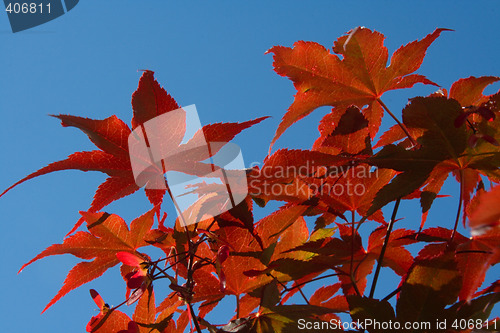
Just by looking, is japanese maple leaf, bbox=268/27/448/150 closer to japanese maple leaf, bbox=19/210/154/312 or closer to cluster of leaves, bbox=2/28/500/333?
cluster of leaves, bbox=2/28/500/333

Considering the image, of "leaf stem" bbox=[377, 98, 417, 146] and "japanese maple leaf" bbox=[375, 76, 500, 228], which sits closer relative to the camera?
"japanese maple leaf" bbox=[375, 76, 500, 228]

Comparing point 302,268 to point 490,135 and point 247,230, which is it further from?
point 490,135

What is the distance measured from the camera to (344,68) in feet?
3.28

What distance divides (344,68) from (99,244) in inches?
28.3

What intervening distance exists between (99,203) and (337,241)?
499 mm

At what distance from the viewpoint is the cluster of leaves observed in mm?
732

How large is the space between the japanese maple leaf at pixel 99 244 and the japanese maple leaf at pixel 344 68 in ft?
1.42

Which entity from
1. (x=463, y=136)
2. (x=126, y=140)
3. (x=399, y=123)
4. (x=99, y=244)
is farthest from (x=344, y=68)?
(x=99, y=244)

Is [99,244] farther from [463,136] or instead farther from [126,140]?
[463,136]

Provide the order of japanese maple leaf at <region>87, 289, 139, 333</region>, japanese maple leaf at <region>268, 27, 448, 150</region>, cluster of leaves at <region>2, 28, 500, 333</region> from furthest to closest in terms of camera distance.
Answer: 1. japanese maple leaf at <region>268, 27, 448, 150</region>
2. japanese maple leaf at <region>87, 289, 139, 333</region>
3. cluster of leaves at <region>2, 28, 500, 333</region>

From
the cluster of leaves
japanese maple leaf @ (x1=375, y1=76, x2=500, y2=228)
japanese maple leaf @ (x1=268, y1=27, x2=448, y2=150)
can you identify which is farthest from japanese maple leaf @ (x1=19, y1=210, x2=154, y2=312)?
japanese maple leaf @ (x1=375, y1=76, x2=500, y2=228)

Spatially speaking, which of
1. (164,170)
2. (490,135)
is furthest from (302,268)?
(490,135)

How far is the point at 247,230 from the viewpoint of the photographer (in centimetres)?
87

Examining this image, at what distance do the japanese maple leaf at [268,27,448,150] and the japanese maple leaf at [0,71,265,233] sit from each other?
0.24m
